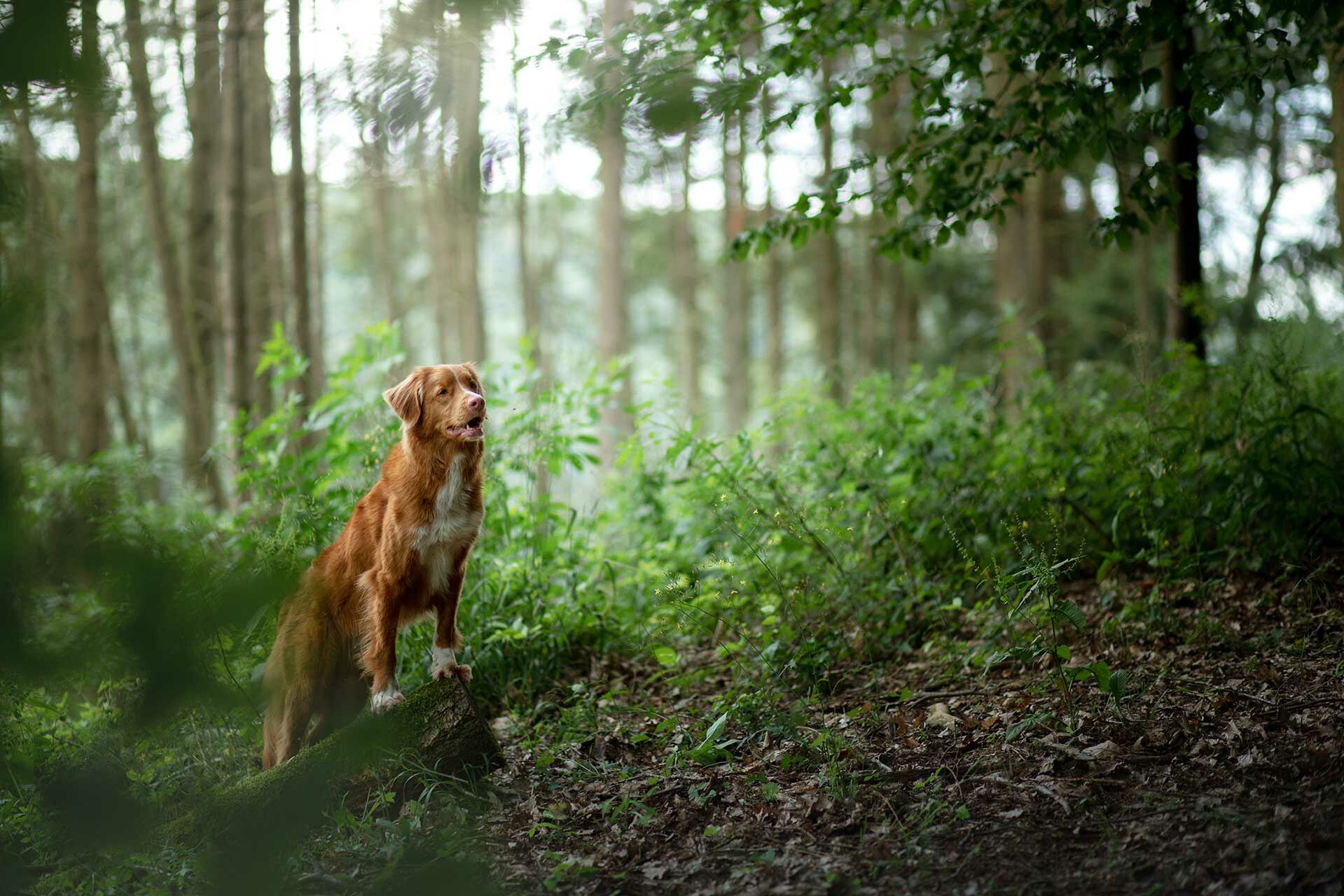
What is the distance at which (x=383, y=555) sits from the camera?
398 centimetres

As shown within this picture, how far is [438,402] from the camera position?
12.9 feet

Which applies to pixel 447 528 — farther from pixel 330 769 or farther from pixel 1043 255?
pixel 1043 255

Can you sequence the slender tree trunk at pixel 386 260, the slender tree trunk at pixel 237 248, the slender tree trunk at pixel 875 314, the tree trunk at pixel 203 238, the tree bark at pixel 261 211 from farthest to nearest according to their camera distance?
the slender tree trunk at pixel 386 260, the slender tree trunk at pixel 875 314, the tree trunk at pixel 203 238, the tree bark at pixel 261 211, the slender tree trunk at pixel 237 248

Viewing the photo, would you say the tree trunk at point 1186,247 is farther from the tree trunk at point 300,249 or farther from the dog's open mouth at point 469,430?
the tree trunk at point 300,249

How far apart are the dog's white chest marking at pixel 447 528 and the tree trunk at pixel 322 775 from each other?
55cm

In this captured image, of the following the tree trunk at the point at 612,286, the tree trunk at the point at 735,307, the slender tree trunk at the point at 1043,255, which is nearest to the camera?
the slender tree trunk at the point at 1043,255

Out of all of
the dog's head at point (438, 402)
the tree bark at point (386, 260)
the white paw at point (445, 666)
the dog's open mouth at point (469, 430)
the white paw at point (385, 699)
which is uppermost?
the tree bark at point (386, 260)

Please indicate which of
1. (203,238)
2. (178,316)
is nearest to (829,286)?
(203,238)

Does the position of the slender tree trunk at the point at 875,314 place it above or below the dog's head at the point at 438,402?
above

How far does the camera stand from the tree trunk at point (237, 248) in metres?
9.69

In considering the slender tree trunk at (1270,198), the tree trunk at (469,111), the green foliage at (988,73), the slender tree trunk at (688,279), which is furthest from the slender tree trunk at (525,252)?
the slender tree trunk at (1270,198)

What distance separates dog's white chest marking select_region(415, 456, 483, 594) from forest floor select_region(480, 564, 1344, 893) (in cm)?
97

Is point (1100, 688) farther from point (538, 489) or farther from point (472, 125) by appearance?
point (538, 489)

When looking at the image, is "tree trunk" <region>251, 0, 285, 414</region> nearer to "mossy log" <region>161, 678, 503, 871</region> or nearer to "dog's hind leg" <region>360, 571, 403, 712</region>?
"dog's hind leg" <region>360, 571, 403, 712</region>
